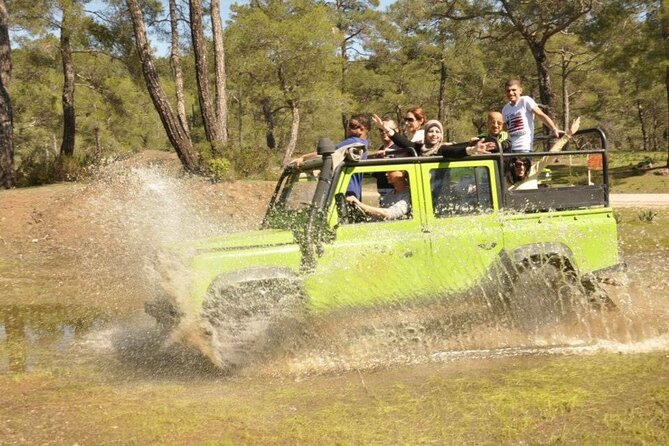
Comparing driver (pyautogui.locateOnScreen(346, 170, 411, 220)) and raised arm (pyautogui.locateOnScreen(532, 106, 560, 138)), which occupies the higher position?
raised arm (pyautogui.locateOnScreen(532, 106, 560, 138))

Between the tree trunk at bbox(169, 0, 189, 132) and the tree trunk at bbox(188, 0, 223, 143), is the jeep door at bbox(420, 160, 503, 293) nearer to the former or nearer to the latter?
the tree trunk at bbox(188, 0, 223, 143)

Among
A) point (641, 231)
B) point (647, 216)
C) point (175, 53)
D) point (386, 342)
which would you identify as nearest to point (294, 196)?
point (386, 342)

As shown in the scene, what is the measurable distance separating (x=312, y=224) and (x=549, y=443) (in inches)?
103

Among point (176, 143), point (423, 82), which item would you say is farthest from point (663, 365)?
point (423, 82)

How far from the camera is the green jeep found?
5.41m

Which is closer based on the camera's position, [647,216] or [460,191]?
[460,191]

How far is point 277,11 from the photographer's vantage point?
1371 inches

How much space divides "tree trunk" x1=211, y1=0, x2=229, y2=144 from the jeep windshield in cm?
1261

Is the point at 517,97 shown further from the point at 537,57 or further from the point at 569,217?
the point at 537,57

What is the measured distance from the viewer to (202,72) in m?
19.2

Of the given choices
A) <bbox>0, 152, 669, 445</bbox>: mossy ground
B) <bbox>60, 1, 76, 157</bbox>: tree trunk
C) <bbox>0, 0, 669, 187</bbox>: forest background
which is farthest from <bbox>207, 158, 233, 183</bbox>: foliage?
<bbox>0, 152, 669, 445</bbox>: mossy ground

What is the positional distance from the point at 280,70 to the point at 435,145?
89.5 feet

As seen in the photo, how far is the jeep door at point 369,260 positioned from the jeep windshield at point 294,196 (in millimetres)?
526

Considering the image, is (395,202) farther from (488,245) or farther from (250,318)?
(250,318)
